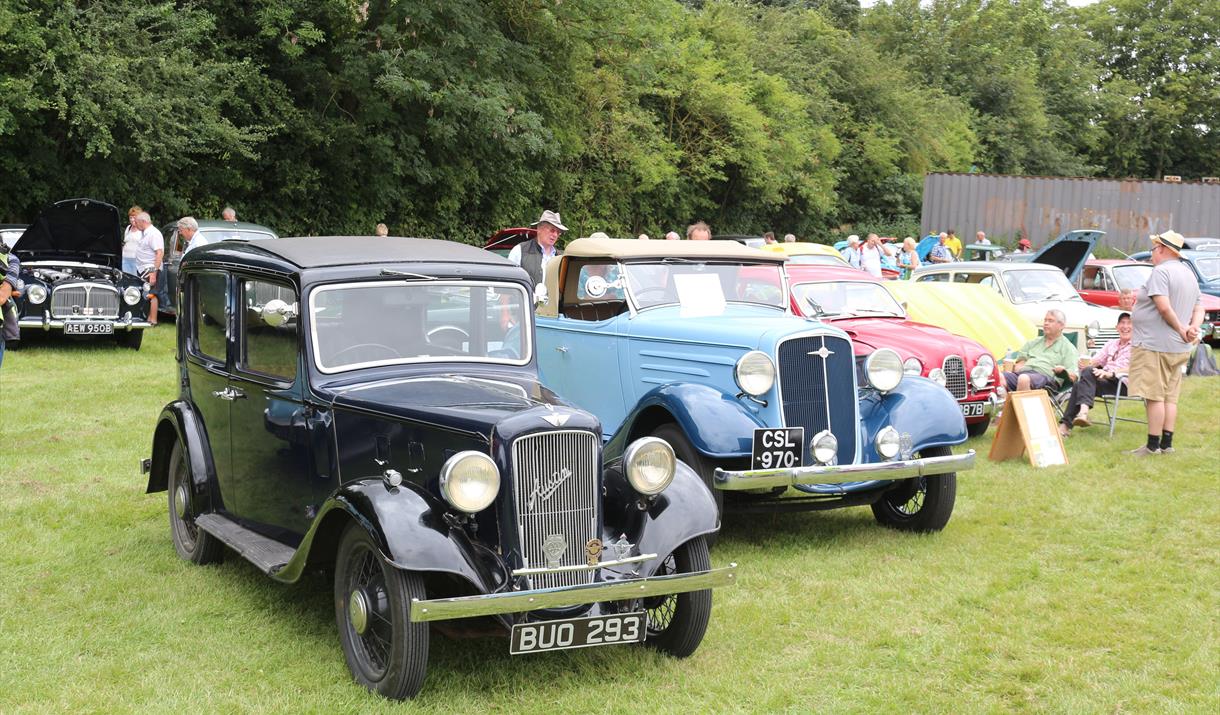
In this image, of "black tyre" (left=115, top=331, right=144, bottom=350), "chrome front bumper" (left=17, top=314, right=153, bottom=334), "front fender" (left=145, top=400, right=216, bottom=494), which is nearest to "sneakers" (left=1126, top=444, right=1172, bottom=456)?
"front fender" (left=145, top=400, right=216, bottom=494)

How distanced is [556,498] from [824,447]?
2.72 m

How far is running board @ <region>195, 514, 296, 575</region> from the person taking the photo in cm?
522

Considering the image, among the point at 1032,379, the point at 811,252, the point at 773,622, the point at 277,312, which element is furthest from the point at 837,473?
the point at 811,252

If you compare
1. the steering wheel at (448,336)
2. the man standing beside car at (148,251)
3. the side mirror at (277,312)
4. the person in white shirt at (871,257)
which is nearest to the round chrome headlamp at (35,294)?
the man standing beside car at (148,251)

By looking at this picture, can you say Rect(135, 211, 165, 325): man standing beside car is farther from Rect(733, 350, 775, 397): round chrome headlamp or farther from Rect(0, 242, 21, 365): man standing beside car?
Rect(733, 350, 775, 397): round chrome headlamp

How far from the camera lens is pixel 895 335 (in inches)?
402

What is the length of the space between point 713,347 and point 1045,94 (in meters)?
48.8

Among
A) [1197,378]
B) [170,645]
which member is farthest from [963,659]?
[1197,378]

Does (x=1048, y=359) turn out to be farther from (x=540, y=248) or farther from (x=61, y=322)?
(x=61, y=322)

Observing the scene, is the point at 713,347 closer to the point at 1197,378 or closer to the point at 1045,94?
the point at 1197,378

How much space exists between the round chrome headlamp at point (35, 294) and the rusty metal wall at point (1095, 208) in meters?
23.6

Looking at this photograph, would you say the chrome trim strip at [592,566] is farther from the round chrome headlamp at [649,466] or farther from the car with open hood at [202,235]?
the car with open hood at [202,235]

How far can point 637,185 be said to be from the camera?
30203 mm

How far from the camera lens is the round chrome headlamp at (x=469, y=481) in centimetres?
442
